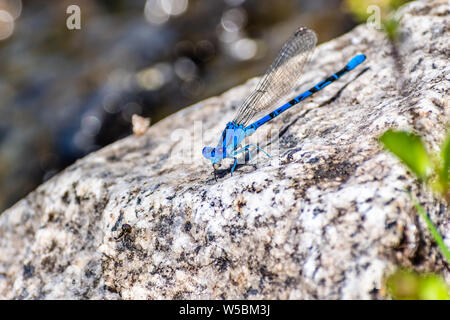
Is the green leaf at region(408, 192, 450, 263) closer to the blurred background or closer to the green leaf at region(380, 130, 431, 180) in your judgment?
the green leaf at region(380, 130, 431, 180)

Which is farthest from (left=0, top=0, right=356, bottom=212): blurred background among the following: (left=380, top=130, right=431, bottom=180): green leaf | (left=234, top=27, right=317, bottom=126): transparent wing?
(left=380, top=130, right=431, bottom=180): green leaf

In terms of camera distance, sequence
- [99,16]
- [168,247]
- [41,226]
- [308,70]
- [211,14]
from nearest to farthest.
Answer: [168,247] → [41,226] → [308,70] → [211,14] → [99,16]

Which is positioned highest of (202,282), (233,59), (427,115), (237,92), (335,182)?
(233,59)

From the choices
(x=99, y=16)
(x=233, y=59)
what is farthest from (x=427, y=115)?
(x=99, y=16)

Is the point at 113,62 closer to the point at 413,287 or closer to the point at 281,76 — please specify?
the point at 281,76

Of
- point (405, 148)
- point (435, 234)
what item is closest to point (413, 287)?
point (435, 234)

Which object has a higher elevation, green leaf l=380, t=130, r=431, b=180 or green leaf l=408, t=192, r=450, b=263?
green leaf l=380, t=130, r=431, b=180

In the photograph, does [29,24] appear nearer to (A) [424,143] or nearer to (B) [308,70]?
(B) [308,70]
